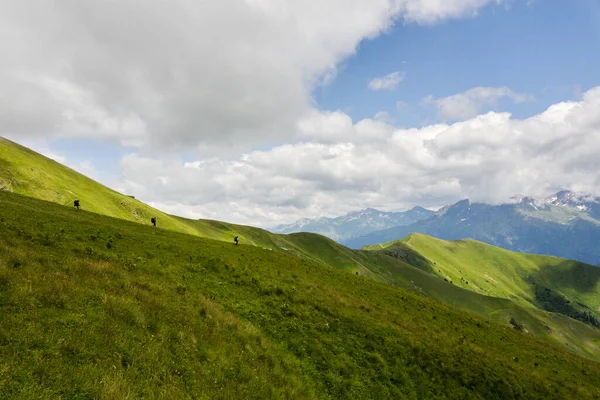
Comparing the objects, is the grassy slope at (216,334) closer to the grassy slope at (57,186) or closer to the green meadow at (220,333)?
the green meadow at (220,333)

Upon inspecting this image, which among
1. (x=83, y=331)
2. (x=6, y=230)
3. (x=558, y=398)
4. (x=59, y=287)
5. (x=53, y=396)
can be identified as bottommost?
(x=558, y=398)

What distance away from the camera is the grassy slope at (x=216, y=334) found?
42.8 ft

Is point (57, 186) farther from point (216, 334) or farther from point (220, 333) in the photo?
point (216, 334)

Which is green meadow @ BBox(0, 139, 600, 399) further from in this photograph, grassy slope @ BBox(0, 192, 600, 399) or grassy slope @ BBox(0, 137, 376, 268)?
grassy slope @ BBox(0, 137, 376, 268)

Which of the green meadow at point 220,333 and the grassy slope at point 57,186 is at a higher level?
the grassy slope at point 57,186

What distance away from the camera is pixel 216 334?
19203 millimetres

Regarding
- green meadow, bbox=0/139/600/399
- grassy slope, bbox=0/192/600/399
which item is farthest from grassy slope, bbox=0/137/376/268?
green meadow, bbox=0/139/600/399

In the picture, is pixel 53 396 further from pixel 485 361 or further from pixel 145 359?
pixel 485 361

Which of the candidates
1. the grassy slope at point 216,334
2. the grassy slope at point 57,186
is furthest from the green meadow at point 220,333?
the grassy slope at point 57,186

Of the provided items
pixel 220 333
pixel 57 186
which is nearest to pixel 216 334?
pixel 220 333

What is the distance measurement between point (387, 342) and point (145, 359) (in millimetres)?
19424

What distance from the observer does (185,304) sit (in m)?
21.3

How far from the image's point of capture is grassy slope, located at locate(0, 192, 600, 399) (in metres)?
13.0

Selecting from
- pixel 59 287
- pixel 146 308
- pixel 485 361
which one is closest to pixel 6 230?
pixel 59 287
